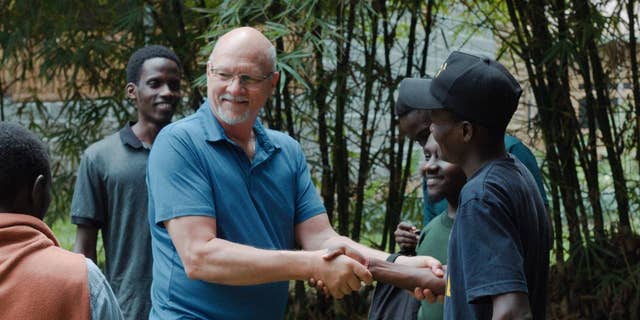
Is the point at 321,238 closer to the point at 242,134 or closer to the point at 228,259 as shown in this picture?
the point at 242,134

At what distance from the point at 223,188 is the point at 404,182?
2454 millimetres

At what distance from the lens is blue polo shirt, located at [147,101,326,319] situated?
3.01m

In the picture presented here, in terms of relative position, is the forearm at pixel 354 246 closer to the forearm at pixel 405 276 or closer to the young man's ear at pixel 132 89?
the forearm at pixel 405 276

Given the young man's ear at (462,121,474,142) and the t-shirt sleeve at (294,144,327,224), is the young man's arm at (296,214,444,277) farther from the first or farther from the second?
the young man's ear at (462,121,474,142)

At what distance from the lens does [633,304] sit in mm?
5078

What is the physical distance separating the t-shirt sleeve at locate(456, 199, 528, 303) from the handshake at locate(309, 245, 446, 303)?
2.23ft

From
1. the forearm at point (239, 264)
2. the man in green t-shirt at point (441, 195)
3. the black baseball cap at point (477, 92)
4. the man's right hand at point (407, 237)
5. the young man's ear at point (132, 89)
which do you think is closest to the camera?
the black baseball cap at point (477, 92)

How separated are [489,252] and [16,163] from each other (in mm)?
1035

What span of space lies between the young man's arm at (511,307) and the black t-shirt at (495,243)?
15mm

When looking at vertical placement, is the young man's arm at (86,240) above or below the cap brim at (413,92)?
below

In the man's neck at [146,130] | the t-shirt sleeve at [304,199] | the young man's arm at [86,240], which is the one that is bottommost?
the young man's arm at [86,240]

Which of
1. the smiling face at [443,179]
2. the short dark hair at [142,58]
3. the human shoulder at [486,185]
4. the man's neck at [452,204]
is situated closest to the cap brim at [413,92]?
the smiling face at [443,179]

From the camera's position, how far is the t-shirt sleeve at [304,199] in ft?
11.1

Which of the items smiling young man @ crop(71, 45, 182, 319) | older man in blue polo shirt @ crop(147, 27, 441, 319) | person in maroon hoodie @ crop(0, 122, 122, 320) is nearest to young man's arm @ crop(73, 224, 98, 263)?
smiling young man @ crop(71, 45, 182, 319)
